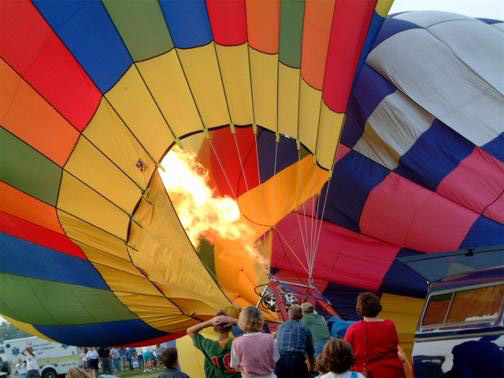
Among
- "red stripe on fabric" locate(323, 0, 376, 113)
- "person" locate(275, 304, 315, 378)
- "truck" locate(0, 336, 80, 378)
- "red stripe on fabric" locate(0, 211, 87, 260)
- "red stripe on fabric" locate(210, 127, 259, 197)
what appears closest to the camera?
"person" locate(275, 304, 315, 378)

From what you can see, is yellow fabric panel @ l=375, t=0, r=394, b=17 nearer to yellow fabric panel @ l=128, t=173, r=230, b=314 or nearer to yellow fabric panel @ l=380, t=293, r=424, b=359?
yellow fabric panel @ l=128, t=173, r=230, b=314

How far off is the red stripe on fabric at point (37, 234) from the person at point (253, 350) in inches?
112

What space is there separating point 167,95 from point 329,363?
130 inches

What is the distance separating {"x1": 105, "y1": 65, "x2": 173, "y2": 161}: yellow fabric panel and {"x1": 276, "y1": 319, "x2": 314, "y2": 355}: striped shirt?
7.15ft

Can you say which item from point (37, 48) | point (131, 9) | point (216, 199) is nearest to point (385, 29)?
point (216, 199)

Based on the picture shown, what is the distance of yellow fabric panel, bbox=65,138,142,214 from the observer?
5.19 m

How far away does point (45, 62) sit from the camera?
4.97 m

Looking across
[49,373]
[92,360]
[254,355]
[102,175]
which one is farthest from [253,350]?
[49,373]

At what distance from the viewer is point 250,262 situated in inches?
242

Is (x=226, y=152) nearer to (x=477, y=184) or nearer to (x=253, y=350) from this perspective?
(x=477, y=184)

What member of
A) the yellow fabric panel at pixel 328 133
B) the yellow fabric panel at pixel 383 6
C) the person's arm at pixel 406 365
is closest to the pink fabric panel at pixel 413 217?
the yellow fabric panel at pixel 328 133

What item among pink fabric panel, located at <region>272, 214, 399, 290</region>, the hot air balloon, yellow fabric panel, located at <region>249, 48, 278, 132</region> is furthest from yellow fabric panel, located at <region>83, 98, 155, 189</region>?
pink fabric panel, located at <region>272, 214, 399, 290</region>

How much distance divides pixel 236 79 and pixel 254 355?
→ 9.50ft

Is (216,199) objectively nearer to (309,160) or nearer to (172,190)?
(172,190)
